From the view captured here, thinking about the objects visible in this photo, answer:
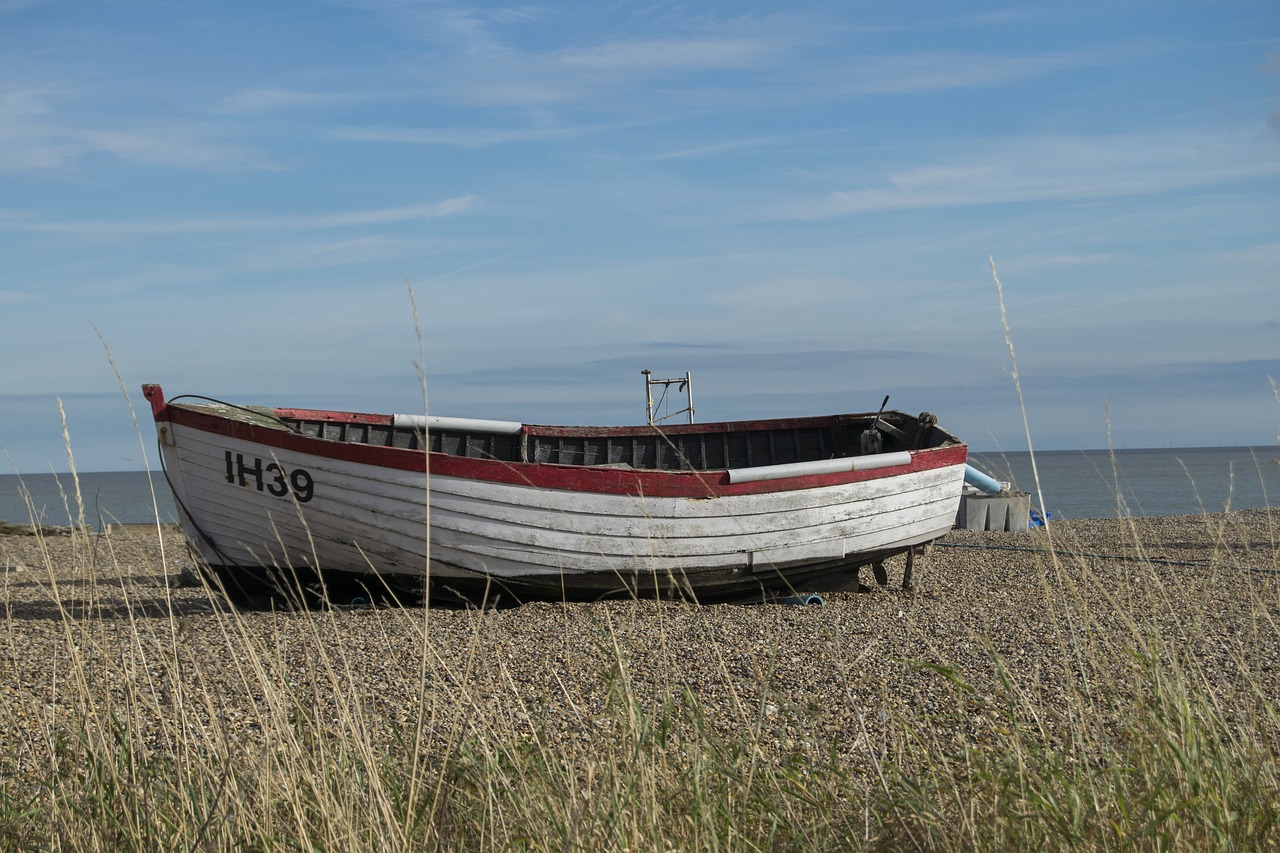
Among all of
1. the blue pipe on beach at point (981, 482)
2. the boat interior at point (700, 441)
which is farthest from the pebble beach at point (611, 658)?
the blue pipe on beach at point (981, 482)

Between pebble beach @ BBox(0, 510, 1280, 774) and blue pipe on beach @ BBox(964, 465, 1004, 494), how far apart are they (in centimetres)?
738

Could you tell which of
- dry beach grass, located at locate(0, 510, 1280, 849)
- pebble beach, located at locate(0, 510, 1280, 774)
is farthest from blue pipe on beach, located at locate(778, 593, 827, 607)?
dry beach grass, located at locate(0, 510, 1280, 849)

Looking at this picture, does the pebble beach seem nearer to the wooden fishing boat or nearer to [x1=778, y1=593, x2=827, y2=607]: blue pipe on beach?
[x1=778, y1=593, x2=827, y2=607]: blue pipe on beach

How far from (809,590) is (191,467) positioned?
535 cm

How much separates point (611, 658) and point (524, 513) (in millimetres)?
5356

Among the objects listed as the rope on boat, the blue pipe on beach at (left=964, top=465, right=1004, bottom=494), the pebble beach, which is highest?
the pebble beach

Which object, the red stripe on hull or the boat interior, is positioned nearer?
the red stripe on hull

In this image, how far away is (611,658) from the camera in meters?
3.02

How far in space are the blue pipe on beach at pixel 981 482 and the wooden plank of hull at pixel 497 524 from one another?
9844 millimetres

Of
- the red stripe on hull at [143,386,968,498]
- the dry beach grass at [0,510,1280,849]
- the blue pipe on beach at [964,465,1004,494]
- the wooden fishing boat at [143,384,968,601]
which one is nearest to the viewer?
the dry beach grass at [0,510,1280,849]

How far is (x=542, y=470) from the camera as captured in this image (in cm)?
817

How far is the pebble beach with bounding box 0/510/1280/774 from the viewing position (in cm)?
330

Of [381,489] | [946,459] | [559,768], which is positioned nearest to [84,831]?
[559,768]

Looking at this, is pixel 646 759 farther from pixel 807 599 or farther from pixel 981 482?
pixel 981 482
